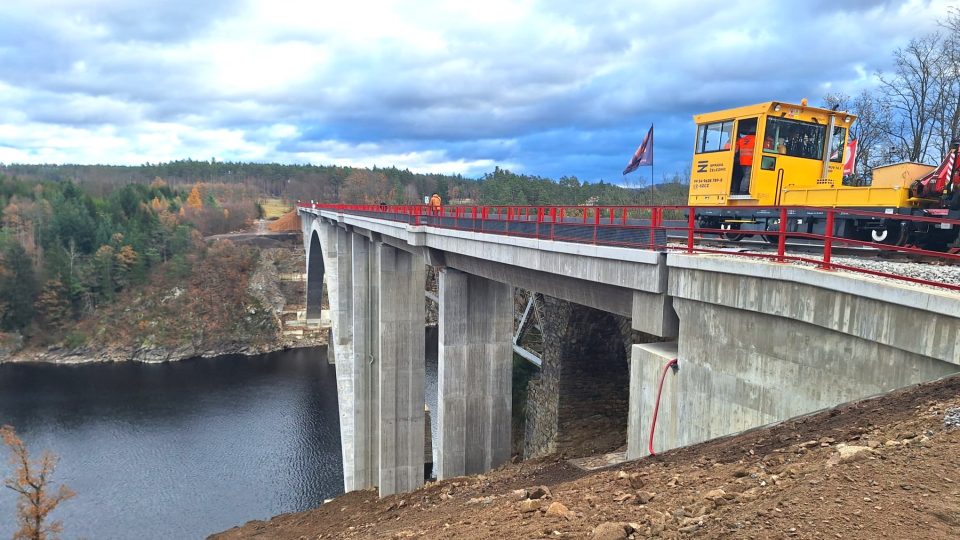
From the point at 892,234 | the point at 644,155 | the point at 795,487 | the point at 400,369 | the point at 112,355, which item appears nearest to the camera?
the point at 795,487

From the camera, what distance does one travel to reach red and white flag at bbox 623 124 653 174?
15797 mm

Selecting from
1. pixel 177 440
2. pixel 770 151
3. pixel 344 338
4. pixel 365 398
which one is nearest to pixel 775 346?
pixel 770 151

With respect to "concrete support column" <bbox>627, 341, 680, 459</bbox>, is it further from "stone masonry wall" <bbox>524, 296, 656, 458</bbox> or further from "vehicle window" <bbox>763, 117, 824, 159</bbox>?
"stone masonry wall" <bbox>524, 296, 656, 458</bbox>

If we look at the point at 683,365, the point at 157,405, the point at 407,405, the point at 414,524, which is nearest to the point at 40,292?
the point at 157,405

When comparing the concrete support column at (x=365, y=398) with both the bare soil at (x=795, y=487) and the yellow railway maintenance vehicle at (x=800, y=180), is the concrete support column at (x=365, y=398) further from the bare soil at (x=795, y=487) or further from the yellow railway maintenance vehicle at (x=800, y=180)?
the bare soil at (x=795, y=487)

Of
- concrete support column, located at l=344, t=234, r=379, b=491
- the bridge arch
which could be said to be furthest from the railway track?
the bridge arch

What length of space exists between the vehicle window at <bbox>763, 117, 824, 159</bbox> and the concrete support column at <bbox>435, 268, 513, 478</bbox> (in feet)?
29.4

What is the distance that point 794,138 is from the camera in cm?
1233

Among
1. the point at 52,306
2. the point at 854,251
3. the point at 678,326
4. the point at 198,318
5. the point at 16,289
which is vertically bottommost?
the point at 198,318

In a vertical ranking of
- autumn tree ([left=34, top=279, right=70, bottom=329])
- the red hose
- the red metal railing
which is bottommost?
autumn tree ([left=34, top=279, right=70, bottom=329])

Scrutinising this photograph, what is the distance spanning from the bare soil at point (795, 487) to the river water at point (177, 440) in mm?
30061

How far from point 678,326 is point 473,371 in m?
10.9

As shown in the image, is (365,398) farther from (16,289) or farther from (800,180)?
(16,289)

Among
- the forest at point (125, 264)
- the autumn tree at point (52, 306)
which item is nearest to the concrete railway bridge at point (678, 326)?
the forest at point (125, 264)
